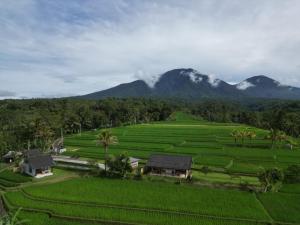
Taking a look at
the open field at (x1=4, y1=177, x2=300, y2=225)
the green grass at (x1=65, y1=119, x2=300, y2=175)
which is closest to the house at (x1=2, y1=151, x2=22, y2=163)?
the green grass at (x1=65, y1=119, x2=300, y2=175)

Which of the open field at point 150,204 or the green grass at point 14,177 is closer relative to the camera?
the open field at point 150,204

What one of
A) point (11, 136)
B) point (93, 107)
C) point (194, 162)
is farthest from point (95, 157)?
point (93, 107)

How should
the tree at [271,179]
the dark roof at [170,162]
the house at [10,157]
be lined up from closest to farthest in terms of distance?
the tree at [271,179] < the dark roof at [170,162] < the house at [10,157]

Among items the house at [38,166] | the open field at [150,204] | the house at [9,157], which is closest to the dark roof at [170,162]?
the open field at [150,204]

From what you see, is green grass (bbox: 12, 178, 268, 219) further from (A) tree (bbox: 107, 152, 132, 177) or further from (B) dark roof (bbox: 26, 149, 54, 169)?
(B) dark roof (bbox: 26, 149, 54, 169)

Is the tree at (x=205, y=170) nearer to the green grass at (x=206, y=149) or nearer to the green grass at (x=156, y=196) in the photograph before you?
the green grass at (x=206, y=149)

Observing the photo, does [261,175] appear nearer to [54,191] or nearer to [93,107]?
[54,191]

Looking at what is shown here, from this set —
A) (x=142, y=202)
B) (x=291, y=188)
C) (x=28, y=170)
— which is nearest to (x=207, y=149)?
(x=291, y=188)

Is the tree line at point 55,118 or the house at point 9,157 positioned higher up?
the tree line at point 55,118
